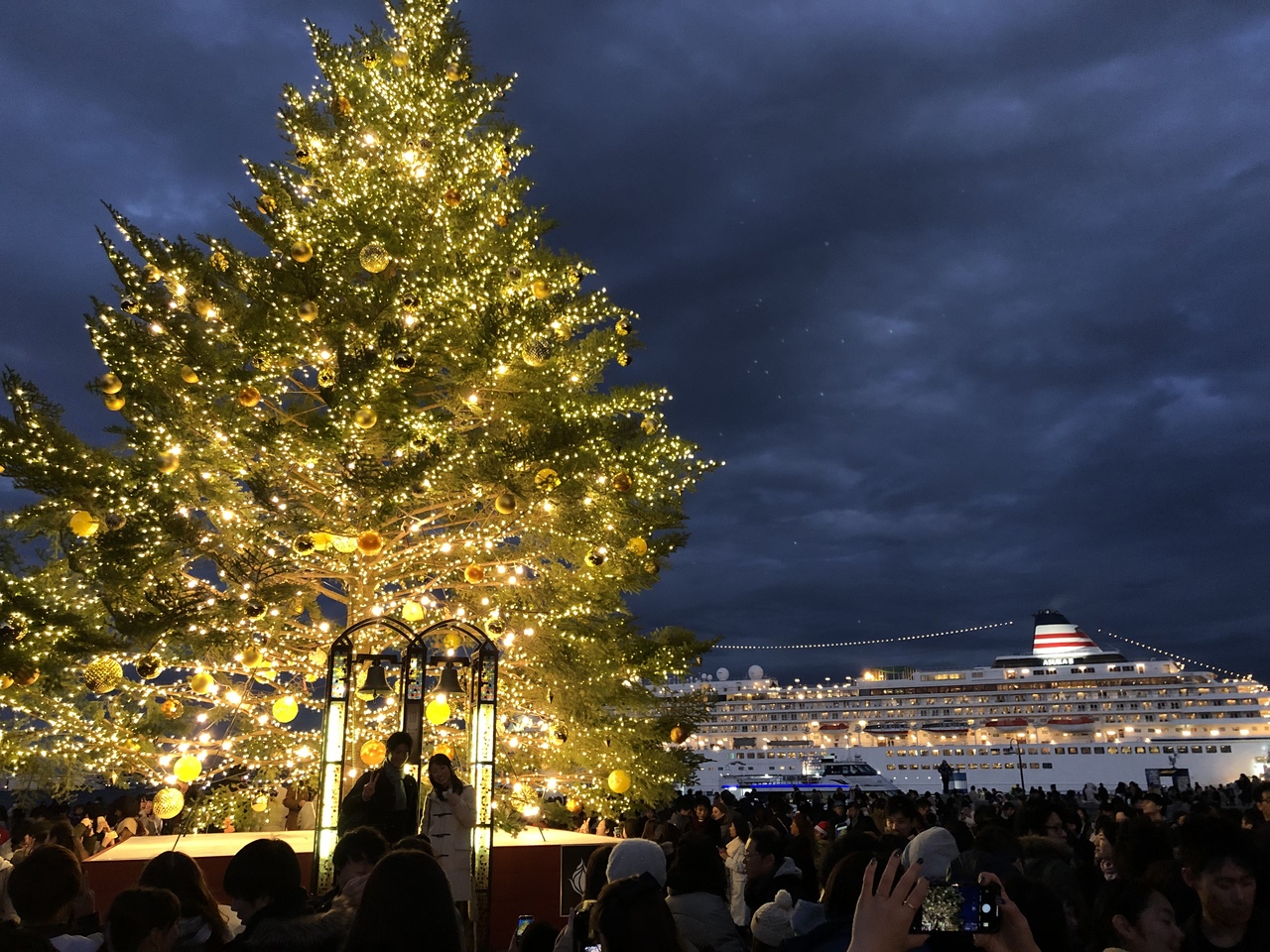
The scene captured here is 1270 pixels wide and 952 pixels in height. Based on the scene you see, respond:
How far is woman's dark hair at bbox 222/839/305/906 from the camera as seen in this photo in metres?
3.01

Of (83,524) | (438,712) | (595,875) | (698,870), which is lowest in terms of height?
(595,875)

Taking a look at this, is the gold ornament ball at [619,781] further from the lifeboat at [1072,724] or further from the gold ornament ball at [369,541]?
the lifeboat at [1072,724]

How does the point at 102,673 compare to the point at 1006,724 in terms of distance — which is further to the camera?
the point at 1006,724

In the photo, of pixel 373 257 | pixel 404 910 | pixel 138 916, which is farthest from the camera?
pixel 373 257

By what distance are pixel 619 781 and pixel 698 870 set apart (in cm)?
702

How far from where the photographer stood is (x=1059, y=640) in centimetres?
7300

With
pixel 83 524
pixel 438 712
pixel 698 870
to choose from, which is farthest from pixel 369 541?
pixel 698 870

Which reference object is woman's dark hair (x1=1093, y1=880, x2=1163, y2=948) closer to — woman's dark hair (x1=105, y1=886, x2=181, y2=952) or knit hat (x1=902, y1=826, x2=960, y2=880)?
knit hat (x1=902, y1=826, x2=960, y2=880)

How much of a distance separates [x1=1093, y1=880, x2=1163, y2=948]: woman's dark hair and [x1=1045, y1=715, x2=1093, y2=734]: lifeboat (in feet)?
239

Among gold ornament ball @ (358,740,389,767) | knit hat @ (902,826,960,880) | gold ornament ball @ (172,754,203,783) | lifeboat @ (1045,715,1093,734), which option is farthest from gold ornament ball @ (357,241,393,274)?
lifeboat @ (1045,715,1093,734)

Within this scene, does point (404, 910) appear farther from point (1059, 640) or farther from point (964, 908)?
point (1059, 640)

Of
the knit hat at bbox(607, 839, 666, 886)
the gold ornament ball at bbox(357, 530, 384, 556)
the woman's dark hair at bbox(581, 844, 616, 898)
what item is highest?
the gold ornament ball at bbox(357, 530, 384, 556)

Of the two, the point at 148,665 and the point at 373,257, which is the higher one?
the point at 373,257

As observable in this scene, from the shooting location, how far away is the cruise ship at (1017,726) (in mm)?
61875
